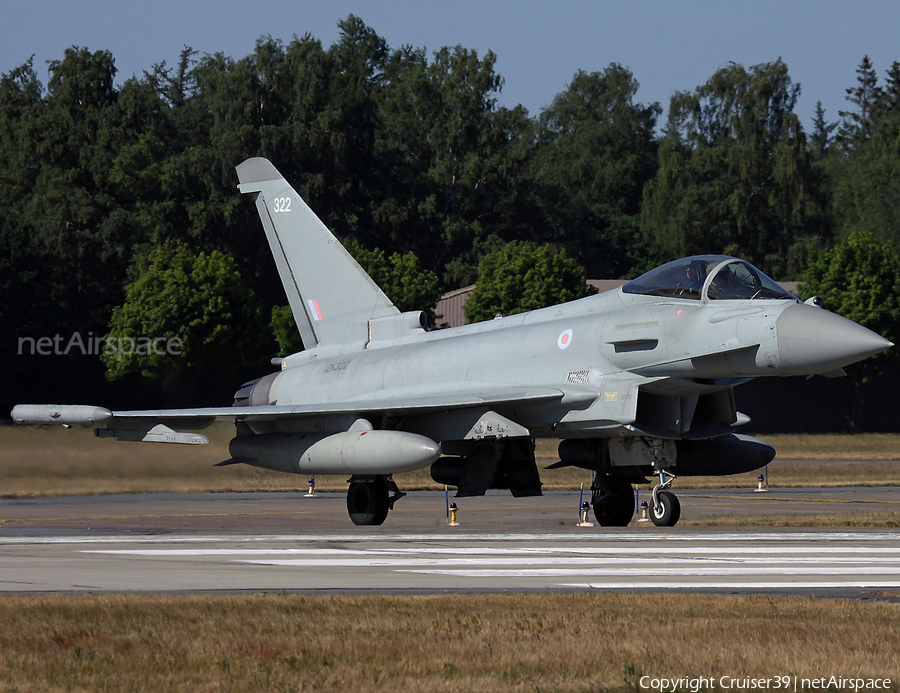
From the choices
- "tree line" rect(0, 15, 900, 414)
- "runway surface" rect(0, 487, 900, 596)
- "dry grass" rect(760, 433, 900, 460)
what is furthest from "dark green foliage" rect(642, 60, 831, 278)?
"runway surface" rect(0, 487, 900, 596)

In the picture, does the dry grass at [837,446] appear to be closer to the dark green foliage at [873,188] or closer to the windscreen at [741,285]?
the dark green foliage at [873,188]

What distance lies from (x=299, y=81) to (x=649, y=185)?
23.4 m

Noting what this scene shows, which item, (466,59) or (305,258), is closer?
(305,258)

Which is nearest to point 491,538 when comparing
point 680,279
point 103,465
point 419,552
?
point 419,552

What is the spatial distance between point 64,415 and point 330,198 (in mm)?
50915

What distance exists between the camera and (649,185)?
76.7 m

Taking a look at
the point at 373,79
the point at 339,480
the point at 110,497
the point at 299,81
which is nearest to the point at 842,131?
the point at 373,79

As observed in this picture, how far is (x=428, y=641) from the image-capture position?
282 inches

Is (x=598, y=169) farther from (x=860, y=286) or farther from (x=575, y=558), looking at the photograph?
(x=575, y=558)

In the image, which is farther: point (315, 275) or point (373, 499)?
point (315, 275)

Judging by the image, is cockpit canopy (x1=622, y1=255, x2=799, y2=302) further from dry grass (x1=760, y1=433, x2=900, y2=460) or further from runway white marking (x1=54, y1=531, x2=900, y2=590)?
dry grass (x1=760, y1=433, x2=900, y2=460)

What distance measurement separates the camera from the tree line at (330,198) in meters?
53.6

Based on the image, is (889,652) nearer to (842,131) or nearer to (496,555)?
(496,555)

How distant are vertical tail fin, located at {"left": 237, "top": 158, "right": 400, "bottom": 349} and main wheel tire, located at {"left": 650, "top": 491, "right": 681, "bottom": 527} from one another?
540 cm
